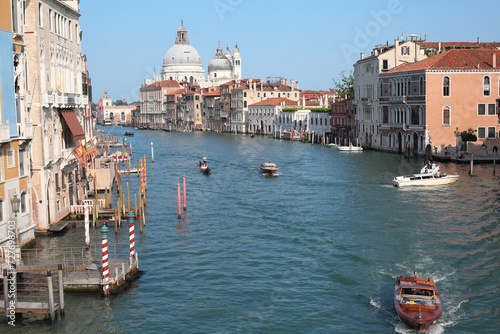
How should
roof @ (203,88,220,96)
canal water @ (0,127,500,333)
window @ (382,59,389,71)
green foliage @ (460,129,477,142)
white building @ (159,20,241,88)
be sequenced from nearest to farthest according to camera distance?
canal water @ (0,127,500,333)
green foliage @ (460,129,477,142)
window @ (382,59,389,71)
roof @ (203,88,220,96)
white building @ (159,20,241,88)

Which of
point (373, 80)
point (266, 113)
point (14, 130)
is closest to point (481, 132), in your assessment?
point (373, 80)

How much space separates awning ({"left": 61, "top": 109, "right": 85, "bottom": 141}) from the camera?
22.2 m

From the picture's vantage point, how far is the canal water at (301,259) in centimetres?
1403

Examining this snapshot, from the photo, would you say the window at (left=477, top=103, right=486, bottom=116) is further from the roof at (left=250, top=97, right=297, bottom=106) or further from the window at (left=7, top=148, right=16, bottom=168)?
the roof at (left=250, top=97, right=297, bottom=106)

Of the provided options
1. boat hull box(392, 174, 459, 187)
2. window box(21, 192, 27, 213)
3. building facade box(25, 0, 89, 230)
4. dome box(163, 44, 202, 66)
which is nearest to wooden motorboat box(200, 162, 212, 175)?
boat hull box(392, 174, 459, 187)

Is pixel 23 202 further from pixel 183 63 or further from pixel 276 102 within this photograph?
pixel 183 63

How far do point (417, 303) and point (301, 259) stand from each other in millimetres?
5301

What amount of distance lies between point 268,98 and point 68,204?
68868 millimetres

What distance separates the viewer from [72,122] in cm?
2277

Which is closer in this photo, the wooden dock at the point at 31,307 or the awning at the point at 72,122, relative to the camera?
the wooden dock at the point at 31,307

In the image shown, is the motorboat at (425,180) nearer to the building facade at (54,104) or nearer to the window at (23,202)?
the building facade at (54,104)

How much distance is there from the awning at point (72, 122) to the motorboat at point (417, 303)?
1280 centimetres

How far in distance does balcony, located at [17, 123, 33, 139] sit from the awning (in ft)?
14.2

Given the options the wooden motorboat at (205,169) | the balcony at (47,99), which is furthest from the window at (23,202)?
the wooden motorboat at (205,169)
